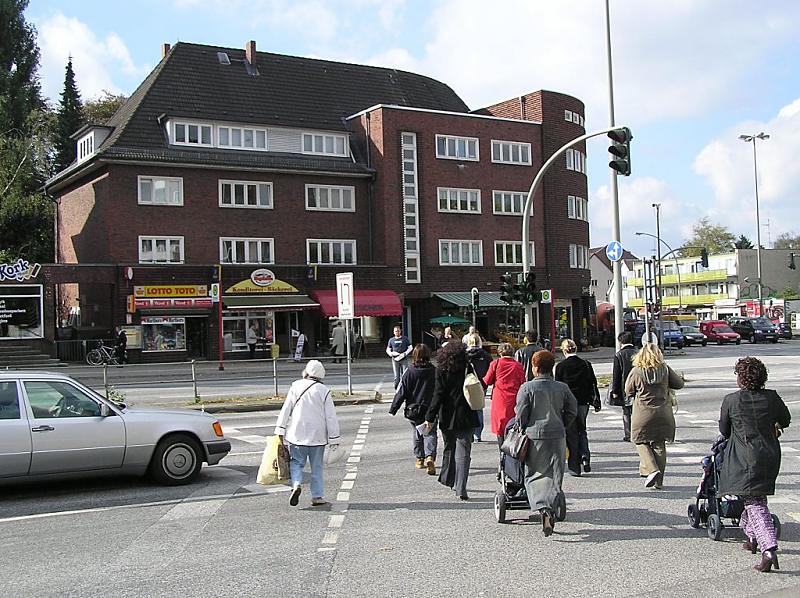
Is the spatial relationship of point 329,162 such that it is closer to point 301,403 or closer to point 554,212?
point 554,212

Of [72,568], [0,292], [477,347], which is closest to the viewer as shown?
[72,568]

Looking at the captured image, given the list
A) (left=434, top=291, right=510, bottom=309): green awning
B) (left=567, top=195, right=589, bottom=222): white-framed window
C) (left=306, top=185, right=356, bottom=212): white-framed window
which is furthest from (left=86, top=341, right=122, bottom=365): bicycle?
(left=567, top=195, right=589, bottom=222): white-framed window

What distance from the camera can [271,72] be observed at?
46031mm

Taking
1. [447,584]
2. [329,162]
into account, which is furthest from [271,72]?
[447,584]

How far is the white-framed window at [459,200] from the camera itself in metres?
45.4

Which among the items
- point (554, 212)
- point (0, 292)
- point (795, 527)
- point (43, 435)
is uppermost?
point (554, 212)

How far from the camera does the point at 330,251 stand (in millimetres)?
43125

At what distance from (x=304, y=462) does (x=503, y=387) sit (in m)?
2.36

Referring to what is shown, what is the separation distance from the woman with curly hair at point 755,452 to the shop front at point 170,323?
32.7m

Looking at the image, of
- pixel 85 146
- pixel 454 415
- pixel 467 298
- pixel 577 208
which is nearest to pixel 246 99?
pixel 85 146

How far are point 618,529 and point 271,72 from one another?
41781 millimetres

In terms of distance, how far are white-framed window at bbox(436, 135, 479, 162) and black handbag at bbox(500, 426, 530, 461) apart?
3863cm

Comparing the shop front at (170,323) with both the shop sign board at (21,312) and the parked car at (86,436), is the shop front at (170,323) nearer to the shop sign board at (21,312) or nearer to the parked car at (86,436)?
the shop sign board at (21,312)

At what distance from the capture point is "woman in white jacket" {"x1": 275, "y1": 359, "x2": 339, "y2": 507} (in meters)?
8.59
